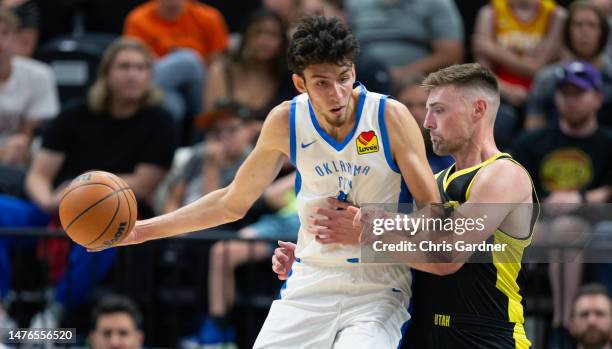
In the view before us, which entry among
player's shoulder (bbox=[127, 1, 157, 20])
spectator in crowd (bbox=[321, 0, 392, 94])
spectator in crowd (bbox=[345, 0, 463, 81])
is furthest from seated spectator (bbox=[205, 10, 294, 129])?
player's shoulder (bbox=[127, 1, 157, 20])

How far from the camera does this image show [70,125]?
340 inches

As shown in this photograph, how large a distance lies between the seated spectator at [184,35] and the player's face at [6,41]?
1162 millimetres

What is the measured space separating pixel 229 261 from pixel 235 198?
2.51 meters

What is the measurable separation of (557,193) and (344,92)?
12.1ft

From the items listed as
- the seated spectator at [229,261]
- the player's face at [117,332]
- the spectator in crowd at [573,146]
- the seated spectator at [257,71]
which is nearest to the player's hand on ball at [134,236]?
the player's face at [117,332]

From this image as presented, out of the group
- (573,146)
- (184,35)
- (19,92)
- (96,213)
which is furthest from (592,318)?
(19,92)

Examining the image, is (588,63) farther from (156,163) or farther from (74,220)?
(74,220)

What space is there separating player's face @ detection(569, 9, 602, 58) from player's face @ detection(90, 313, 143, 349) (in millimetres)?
4406

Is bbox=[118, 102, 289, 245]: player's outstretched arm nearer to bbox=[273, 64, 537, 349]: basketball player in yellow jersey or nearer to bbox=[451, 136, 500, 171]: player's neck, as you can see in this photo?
bbox=[273, 64, 537, 349]: basketball player in yellow jersey

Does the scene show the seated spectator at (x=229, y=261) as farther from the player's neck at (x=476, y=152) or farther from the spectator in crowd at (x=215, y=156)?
the player's neck at (x=476, y=152)

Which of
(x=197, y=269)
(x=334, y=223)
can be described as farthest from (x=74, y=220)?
(x=197, y=269)

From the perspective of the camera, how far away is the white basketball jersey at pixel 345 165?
4.93m

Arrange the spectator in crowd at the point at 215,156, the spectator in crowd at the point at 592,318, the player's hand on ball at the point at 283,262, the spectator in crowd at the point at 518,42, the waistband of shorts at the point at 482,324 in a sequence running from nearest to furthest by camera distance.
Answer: the waistband of shorts at the point at 482,324 < the player's hand on ball at the point at 283,262 < the spectator in crowd at the point at 592,318 < the spectator in crowd at the point at 215,156 < the spectator in crowd at the point at 518,42

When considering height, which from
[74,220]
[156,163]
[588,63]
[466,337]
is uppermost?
[588,63]
